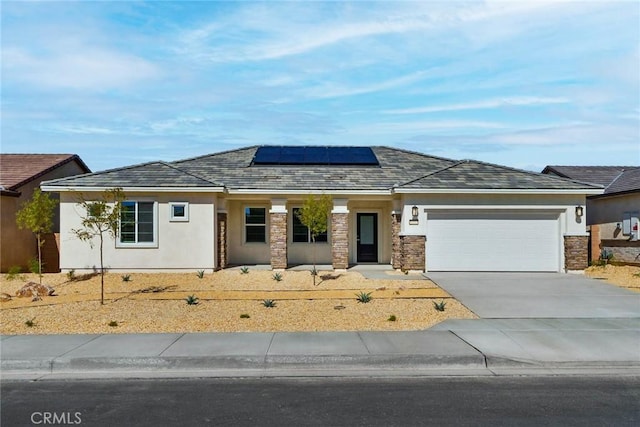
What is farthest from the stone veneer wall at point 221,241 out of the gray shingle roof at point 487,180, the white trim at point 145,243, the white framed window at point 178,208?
the gray shingle roof at point 487,180

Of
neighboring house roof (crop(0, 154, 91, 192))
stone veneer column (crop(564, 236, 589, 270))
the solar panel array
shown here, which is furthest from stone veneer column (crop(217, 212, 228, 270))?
stone veneer column (crop(564, 236, 589, 270))

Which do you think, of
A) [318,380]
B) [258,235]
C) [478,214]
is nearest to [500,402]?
[318,380]

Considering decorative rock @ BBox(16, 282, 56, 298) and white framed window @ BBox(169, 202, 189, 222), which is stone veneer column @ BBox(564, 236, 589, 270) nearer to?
white framed window @ BBox(169, 202, 189, 222)

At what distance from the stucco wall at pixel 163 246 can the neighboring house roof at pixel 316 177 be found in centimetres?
73

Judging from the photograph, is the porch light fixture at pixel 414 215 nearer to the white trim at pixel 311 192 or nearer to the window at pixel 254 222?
the white trim at pixel 311 192

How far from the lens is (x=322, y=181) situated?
19312 mm

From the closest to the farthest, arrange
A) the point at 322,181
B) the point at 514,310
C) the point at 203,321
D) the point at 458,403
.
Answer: the point at 458,403, the point at 203,321, the point at 514,310, the point at 322,181

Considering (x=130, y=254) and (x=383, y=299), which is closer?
(x=383, y=299)

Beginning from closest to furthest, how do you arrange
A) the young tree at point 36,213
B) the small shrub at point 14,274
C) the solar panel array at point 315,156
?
1. the young tree at point 36,213
2. the small shrub at point 14,274
3. the solar panel array at point 315,156

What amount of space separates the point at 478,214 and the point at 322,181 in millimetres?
5841

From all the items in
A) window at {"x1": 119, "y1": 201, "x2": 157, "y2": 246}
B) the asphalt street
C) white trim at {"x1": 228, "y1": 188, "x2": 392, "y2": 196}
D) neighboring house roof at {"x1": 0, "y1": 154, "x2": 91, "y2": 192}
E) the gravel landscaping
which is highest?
neighboring house roof at {"x1": 0, "y1": 154, "x2": 91, "y2": 192}

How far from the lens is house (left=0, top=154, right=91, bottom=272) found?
61.1 ft

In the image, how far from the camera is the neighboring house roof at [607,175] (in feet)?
69.5

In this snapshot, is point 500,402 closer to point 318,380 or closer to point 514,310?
point 318,380
